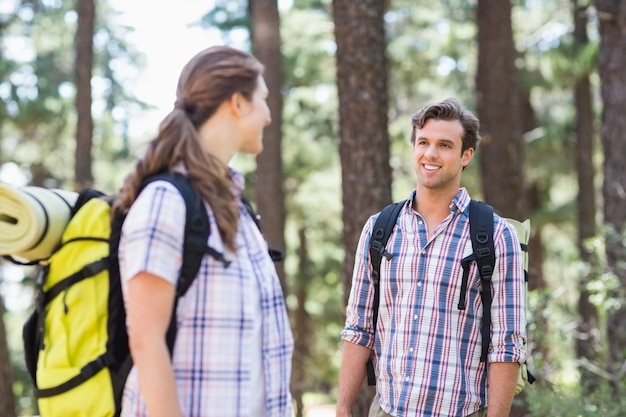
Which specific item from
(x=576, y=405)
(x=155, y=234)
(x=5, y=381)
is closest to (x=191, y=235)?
(x=155, y=234)

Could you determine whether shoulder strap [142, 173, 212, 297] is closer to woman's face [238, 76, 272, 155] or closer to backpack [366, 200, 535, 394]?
woman's face [238, 76, 272, 155]

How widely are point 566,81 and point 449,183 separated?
49.0 feet

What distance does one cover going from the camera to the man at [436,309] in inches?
134

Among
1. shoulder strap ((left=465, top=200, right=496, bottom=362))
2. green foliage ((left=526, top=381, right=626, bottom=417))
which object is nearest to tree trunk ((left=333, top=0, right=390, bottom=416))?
green foliage ((left=526, top=381, right=626, bottom=417))

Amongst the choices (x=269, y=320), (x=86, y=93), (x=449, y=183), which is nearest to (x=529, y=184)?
(x=86, y=93)

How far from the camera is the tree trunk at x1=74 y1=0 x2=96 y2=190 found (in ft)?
45.2

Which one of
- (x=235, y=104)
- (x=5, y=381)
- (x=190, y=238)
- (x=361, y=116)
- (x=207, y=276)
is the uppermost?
(x=361, y=116)

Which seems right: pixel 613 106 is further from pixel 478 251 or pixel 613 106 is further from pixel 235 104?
pixel 235 104

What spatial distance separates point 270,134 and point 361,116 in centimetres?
595

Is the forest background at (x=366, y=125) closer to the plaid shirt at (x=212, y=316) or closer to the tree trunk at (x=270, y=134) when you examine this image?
the tree trunk at (x=270, y=134)

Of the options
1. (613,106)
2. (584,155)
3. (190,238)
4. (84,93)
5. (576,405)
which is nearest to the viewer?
(190,238)

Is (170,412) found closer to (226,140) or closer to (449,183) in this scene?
(226,140)

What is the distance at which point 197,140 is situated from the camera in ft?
7.88

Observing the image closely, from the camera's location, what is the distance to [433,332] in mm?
3441
